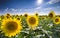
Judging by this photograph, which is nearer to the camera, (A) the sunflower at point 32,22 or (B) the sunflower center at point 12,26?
(B) the sunflower center at point 12,26

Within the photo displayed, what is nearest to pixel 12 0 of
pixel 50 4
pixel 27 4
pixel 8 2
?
pixel 8 2

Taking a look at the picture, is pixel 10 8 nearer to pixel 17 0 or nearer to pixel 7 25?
pixel 17 0

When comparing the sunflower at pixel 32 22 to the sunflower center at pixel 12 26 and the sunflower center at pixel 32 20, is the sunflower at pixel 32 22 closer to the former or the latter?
the sunflower center at pixel 32 20

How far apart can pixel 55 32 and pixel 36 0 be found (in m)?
2.45

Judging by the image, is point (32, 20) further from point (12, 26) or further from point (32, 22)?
point (12, 26)

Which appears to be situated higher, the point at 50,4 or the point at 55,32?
the point at 50,4

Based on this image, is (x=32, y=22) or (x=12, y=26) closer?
(x=12, y=26)

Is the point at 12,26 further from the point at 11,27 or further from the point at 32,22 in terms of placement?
the point at 32,22

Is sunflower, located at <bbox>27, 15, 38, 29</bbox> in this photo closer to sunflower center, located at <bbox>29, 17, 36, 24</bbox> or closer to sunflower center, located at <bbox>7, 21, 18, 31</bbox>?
sunflower center, located at <bbox>29, 17, 36, 24</bbox>

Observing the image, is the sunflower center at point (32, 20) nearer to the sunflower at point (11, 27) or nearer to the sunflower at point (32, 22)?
the sunflower at point (32, 22)

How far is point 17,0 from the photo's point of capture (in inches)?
149

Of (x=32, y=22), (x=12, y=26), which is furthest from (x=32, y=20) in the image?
(x=12, y=26)

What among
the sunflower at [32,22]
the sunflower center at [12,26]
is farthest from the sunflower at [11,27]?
the sunflower at [32,22]

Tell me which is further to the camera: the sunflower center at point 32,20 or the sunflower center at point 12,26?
the sunflower center at point 32,20
